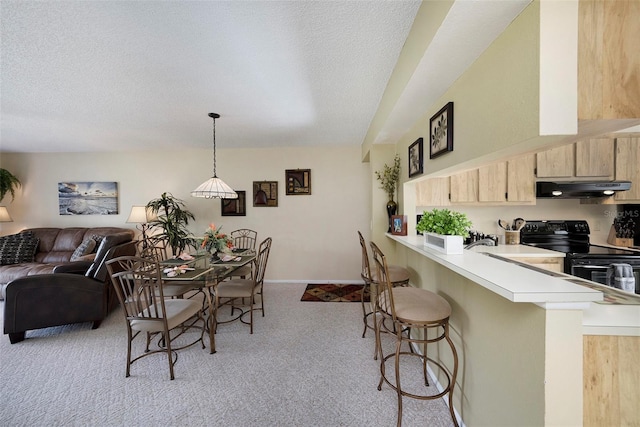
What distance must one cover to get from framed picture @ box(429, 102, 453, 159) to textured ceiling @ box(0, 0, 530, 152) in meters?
0.17

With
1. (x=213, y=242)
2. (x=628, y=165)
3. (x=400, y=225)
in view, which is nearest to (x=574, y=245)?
(x=628, y=165)

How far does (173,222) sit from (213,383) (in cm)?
297

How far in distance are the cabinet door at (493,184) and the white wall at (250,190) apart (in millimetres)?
1718

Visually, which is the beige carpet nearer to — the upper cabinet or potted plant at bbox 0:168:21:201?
the upper cabinet

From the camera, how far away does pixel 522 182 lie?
276cm

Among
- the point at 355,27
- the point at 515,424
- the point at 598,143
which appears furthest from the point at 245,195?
the point at 598,143

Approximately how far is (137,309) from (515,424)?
99.0 inches

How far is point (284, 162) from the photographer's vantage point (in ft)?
14.0

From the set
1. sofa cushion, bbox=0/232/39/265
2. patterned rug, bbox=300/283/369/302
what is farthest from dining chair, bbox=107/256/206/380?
sofa cushion, bbox=0/232/39/265

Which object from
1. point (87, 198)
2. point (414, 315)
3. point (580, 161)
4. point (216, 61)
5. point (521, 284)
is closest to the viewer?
point (521, 284)

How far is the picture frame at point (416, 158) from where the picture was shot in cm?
210

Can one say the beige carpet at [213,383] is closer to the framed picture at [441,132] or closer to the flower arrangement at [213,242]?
the flower arrangement at [213,242]

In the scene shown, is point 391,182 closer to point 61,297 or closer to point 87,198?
point 61,297

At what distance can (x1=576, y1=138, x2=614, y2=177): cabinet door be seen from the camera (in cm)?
252
